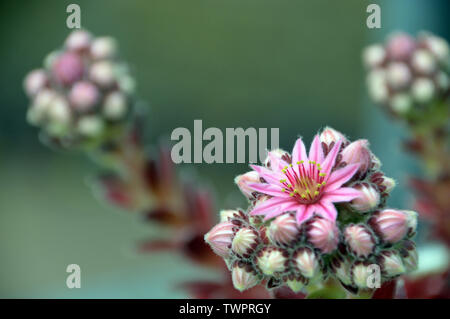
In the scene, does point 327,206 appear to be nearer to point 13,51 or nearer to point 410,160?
point 410,160

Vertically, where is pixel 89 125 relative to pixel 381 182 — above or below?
above

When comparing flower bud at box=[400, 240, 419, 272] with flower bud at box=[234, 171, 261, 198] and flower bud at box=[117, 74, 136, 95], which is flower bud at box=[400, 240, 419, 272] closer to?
flower bud at box=[234, 171, 261, 198]

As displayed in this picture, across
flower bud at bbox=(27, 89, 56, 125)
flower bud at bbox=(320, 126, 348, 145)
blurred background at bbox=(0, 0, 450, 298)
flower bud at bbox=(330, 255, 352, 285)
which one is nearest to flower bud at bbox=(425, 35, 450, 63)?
flower bud at bbox=(320, 126, 348, 145)

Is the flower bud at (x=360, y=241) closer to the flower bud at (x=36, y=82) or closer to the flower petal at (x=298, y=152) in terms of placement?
the flower petal at (x=298, y=152)

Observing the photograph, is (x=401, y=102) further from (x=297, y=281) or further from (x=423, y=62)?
(x=297, y=281)

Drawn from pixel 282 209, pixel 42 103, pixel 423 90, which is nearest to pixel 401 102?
pixel 423 90

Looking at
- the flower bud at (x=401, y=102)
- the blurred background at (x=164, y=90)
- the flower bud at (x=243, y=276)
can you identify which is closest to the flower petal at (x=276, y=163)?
the flower bud at (x=243, y=276)
